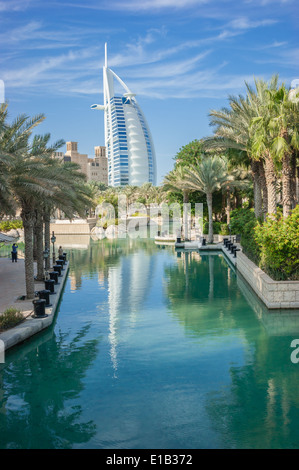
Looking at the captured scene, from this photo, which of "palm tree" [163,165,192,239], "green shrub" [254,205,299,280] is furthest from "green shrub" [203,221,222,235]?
"green shrub" [254,205,299,280]

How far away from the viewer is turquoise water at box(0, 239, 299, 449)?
7195 mm

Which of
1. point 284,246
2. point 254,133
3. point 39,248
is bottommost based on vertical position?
point 39,248

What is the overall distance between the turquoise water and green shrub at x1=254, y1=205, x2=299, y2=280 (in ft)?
5.14

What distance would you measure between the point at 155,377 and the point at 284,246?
782 centimetres

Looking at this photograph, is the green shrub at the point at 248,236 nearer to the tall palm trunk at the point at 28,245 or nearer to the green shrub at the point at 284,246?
the green shrub at the point at 284,246

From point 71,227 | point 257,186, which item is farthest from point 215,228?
point 71,227

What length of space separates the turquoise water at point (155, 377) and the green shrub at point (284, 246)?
1567 millimetres

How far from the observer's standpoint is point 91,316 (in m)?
15.1

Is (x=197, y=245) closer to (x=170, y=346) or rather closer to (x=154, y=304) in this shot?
(x=154, y=304)

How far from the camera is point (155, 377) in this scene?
31.3ft

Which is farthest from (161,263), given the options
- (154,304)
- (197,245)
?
(154,304)

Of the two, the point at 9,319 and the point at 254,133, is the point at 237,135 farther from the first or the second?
the point at 9,319

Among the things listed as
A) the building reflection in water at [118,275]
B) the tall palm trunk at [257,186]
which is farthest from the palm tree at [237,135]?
the building reflection in water at [118,275]
